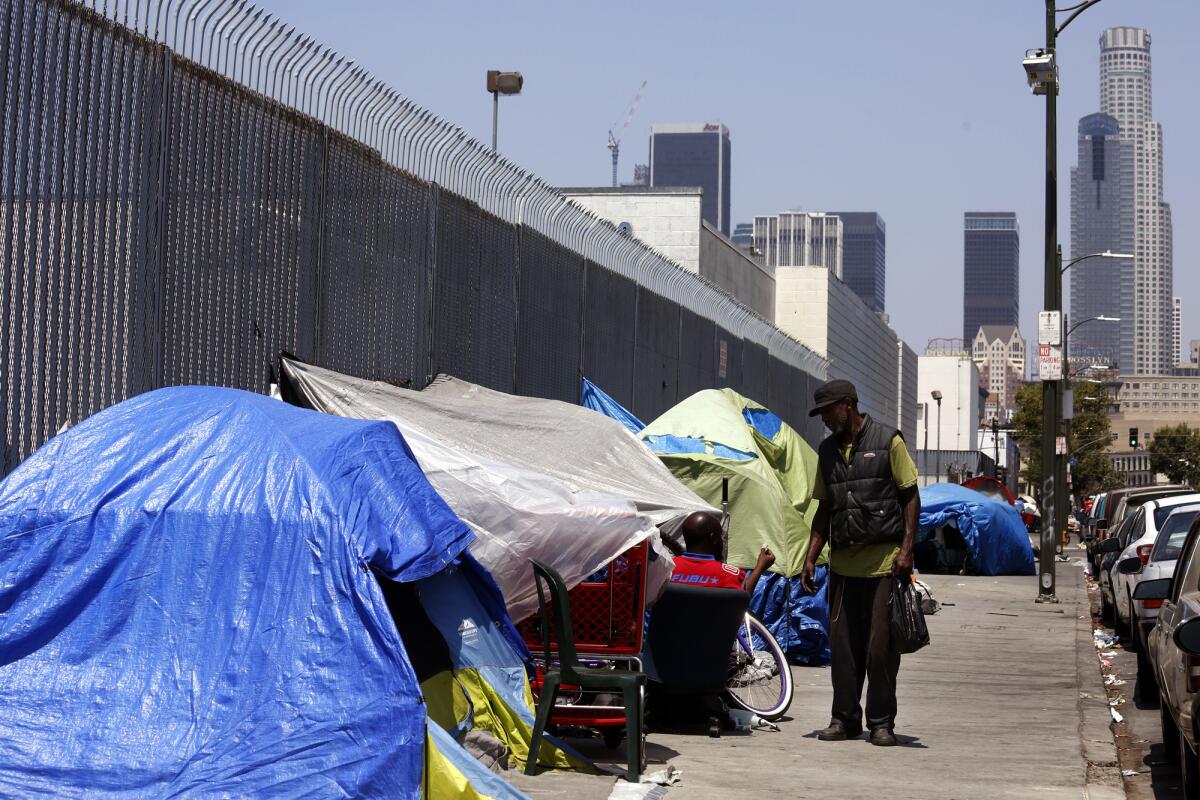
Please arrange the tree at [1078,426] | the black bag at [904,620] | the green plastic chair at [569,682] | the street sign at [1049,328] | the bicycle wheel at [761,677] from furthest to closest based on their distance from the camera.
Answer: the tree at [1078,426] → the street sign at [1049,328] → the bicycle wheel at [761,677] → the black bag at [904,620] → the green plastic chair at [569,682]

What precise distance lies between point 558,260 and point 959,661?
619 centimetres

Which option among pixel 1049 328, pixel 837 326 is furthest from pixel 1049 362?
pixel 837 326

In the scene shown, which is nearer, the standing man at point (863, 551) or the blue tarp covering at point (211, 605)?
the blue tarp covering at point (211, 605)

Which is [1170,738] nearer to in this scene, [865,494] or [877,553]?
[877,553]

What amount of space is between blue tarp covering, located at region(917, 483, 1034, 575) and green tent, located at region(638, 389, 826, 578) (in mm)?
12771

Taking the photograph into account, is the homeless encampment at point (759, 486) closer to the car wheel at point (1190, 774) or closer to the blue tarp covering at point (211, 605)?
the car wheel at point (1190, 774)

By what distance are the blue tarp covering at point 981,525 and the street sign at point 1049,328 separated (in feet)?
19.8

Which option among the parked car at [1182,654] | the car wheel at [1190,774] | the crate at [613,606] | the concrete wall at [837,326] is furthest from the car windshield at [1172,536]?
the concrete wall at [837,326]

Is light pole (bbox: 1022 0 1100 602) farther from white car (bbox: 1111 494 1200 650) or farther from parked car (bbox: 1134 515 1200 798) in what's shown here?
parked car (bbox: 1134 515 1200 798)

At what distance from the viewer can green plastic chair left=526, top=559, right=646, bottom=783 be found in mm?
8172

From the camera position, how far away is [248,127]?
11.0 metres

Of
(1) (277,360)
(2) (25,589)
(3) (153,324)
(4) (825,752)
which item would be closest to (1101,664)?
(4) (825,752)

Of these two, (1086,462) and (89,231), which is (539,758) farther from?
(1086,462)

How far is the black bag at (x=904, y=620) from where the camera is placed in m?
9.64
